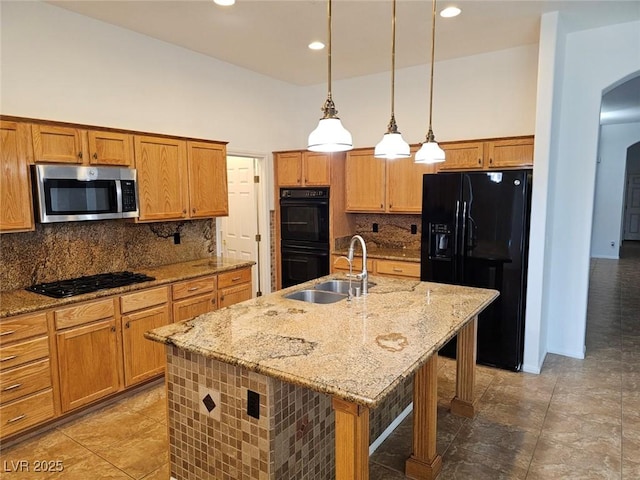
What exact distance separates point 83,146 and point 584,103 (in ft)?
13.8

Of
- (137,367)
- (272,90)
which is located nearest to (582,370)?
(137,367)

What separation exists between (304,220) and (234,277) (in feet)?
4.41

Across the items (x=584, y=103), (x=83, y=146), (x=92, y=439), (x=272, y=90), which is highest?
(x=272, y=90)

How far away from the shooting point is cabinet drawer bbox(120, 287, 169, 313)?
309 cm

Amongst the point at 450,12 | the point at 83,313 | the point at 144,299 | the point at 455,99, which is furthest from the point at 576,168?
the point at 83,313

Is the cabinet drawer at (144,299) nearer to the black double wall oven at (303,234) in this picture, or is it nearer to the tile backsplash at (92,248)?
the tile backsplash at (92,248)

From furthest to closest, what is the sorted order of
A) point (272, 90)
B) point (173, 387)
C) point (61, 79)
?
point (272, 90) → point (61, 79) → point (173, 387)

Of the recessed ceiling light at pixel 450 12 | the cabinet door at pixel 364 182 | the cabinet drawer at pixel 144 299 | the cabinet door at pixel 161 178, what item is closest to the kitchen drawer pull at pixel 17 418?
the cabinet drawer at pixel 144 299

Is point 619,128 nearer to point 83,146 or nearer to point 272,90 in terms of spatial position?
point 272,90

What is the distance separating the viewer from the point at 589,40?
12.0 feet

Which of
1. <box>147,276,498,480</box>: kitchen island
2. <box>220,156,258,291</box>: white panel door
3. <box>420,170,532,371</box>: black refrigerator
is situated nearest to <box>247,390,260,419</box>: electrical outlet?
<box>147,276,498,480</box>: kitchen island

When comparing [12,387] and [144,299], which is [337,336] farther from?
[12,387]

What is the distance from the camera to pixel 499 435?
2709 mm

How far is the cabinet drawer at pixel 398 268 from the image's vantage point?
4.27 m
